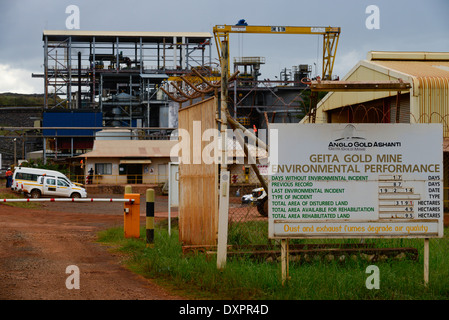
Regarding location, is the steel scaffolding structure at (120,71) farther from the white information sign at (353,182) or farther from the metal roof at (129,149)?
the white information sign at (353,182)

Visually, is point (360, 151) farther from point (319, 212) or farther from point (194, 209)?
point (194, 209)

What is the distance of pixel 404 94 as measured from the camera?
23.1 m

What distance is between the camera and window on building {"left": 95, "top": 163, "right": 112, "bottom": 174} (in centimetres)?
5397

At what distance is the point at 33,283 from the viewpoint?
8.22 meters

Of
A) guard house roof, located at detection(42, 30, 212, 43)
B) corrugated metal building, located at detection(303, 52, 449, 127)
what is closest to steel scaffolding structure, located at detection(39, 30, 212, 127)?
guard house roof, located at detection(42, 30, 212, 43)

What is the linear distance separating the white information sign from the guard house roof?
7251 cm

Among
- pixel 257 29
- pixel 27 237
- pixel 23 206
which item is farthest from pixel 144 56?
pixel 27 237

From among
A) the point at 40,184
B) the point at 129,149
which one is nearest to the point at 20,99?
the point at 129,149

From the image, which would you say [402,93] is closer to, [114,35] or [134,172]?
[134,172]

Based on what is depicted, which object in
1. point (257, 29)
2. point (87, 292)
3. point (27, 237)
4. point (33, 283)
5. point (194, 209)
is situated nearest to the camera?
point (87, 292)

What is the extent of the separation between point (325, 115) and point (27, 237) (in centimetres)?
1811

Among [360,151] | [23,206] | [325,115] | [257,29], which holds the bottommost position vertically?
[23,206]

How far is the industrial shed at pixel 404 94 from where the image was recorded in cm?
2197

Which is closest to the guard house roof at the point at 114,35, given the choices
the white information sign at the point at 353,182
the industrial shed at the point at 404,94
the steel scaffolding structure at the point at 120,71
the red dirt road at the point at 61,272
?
the steel scaffolding structure at the point at 120,71
